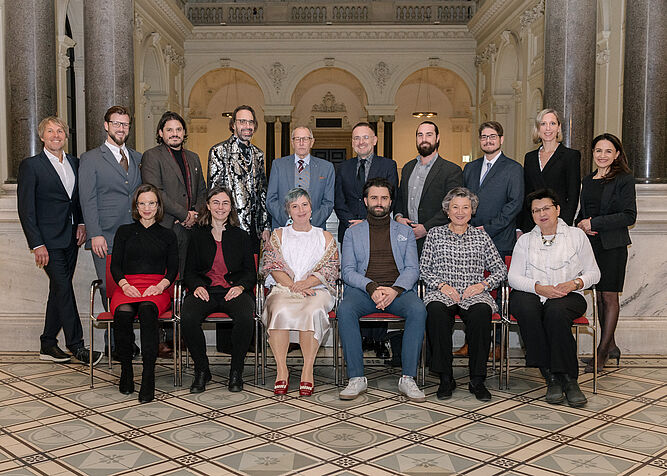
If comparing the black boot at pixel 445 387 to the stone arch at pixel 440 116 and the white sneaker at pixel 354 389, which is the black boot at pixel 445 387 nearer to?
the white sneaker at pixel 354 389

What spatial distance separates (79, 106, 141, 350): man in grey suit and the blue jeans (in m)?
2.18

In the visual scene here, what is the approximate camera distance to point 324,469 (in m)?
3.65

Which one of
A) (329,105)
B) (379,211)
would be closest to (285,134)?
(329,105)

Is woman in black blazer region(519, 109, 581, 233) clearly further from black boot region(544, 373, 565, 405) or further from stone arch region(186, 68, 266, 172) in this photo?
stone arch region(186, 68, 266, 172)

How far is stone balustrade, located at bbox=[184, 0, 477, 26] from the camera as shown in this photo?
2066 centimetres

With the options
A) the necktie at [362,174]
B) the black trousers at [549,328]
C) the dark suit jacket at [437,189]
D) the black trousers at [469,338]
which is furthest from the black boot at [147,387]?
the black trousers at [549,328]

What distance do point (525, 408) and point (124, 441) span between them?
2.84 m

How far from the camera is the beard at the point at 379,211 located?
540cm

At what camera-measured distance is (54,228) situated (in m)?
5.76

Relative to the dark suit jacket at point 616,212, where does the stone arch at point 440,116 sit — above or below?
above

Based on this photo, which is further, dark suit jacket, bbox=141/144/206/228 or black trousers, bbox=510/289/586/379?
dark suit jacket, bbox=141/144/206/228

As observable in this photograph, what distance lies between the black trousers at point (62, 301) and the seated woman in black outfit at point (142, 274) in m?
0.83

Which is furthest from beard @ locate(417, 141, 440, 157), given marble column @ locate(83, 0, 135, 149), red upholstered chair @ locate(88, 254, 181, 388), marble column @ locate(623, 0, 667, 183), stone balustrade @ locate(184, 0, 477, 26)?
stone balustrade @ locate(184, 0, 477, 26)

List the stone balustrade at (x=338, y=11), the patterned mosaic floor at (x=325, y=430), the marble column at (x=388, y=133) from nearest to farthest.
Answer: the patterned mosaic floor at (x=325, y=430) → the stone balustrade at (x=338, y=11) → the marble column at (x=388, y=133)
